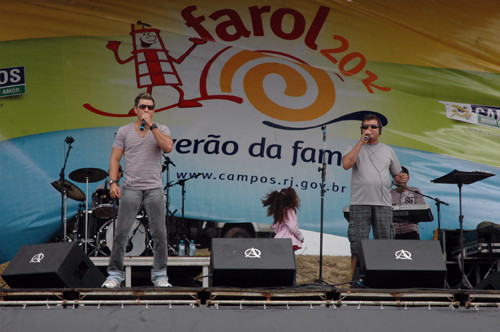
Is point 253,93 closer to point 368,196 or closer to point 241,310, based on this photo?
point 368,196

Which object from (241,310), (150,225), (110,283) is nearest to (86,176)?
(150,225)

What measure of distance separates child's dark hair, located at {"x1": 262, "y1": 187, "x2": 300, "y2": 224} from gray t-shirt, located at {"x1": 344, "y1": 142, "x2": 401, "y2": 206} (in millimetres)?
1748

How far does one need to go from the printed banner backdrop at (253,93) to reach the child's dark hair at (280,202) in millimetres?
176

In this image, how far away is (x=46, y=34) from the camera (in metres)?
7.92

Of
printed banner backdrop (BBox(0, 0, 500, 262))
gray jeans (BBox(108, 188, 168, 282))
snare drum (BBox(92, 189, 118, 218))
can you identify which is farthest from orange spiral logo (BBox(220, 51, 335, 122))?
gray jeans (BBox(108, 188, 168, 282))

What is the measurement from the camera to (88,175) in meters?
7.78

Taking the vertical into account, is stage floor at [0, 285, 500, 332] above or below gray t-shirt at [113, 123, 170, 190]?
below

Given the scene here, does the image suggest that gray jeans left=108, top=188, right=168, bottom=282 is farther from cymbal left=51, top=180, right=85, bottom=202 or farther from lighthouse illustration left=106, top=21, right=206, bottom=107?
lighthouse illustration left=106, top=21, right=206, bottom=107

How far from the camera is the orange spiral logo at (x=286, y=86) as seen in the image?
8.29 metres

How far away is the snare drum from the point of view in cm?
784

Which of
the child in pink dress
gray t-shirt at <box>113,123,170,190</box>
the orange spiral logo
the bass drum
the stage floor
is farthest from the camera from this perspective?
the orange spiral logo

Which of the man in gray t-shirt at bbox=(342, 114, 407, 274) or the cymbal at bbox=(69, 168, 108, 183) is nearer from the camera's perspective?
the man in gray t-shirt at bbox=(342, 114, 407, 274)

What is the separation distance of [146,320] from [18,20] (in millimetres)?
5111

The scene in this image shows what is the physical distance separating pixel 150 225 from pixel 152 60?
3.64m
